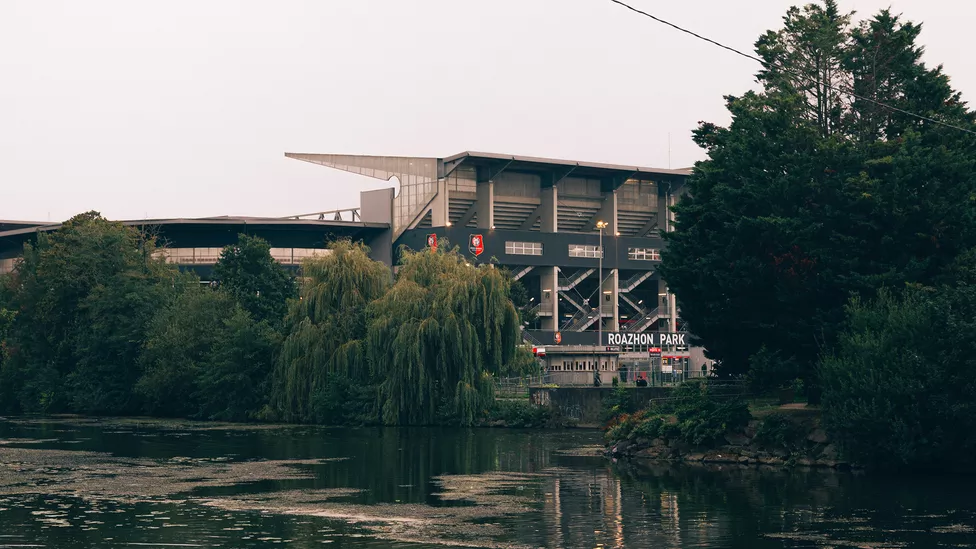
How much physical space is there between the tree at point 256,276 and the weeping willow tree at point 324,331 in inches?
594

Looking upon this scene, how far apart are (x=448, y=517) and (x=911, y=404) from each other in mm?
19140

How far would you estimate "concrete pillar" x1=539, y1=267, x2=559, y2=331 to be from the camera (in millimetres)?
129000

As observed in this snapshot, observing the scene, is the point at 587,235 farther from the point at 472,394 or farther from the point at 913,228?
the point at 913,228

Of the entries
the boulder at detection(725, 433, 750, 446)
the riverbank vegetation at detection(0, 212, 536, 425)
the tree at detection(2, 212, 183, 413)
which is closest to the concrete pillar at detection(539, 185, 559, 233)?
the riverbank vegetation at detection(0, 212, 536, 425)

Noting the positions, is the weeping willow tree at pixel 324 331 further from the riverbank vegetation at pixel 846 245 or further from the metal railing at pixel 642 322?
the metal railing at pixel 642 322

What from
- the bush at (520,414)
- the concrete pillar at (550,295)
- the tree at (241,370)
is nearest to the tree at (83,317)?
the tree at (241,370)

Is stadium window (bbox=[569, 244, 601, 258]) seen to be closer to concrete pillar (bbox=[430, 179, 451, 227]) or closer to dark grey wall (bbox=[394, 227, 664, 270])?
dark grey wall (bbox=[394, 227, 664, 270])

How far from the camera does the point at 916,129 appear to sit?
54844mm

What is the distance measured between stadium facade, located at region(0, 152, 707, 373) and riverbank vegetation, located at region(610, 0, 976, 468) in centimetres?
6108

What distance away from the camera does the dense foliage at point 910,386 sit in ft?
144

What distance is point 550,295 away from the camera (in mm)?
129625

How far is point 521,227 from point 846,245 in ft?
273

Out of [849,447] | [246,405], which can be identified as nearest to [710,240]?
[849,447]

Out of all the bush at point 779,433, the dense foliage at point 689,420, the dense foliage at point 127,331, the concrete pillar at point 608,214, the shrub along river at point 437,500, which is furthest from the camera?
the concrete pillar at point 608,214
